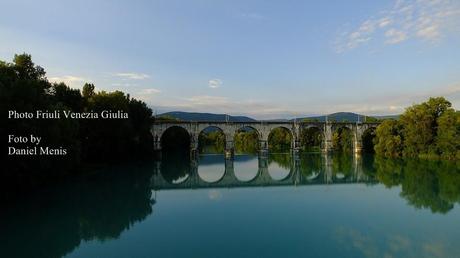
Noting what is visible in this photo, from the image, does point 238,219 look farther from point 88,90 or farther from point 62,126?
point 88,90

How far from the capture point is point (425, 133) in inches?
2042

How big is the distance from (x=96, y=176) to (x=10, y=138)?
12169 mm

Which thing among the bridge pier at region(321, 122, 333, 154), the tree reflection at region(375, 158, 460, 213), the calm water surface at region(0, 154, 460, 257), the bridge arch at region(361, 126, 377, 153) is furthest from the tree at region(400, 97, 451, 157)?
the calm water surface at region(0, 154, 460, 257)

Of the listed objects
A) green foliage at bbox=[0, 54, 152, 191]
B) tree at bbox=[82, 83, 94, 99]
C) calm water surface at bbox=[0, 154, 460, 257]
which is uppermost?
tree at bbox=[82, 83, 94, 99]

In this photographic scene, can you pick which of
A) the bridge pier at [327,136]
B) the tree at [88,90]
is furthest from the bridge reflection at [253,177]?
the bridge pier at [327,136]

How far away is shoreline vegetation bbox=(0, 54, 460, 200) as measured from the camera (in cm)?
2309

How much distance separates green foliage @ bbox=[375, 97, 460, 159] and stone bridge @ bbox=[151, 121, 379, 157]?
1088 centimetres

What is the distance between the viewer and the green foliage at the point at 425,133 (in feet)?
160

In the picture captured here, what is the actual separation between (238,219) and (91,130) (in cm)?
2666

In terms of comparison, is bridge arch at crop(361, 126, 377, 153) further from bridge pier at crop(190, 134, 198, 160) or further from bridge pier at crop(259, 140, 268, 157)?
bridge pier at crop(190, 134, 198, 160)

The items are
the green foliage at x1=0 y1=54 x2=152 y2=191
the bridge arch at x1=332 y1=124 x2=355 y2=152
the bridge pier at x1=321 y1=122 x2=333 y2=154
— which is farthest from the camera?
the bridge arch at x1=332 y1=124 x2=355 y2=152

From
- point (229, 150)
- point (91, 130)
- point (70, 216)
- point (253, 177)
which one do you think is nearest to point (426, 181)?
point (253, 177)

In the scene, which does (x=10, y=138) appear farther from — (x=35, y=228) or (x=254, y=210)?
(x=254, y=210)

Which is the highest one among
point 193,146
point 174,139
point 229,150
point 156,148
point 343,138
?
point 174,139
